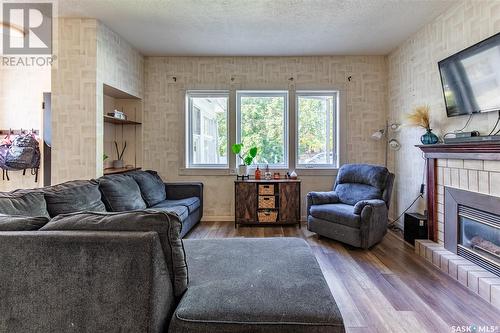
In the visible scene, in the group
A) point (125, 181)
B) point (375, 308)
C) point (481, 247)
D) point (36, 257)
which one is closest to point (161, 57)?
point (125, 181)

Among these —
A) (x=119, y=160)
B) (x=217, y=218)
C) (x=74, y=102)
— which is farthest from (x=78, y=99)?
(x=217, y=218)

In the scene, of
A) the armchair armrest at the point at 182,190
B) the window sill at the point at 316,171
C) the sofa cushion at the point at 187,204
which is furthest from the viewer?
the window sill at the point at 316,171

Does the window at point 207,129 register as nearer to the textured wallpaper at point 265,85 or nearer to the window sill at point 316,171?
the textured wallpaper at point 265,85

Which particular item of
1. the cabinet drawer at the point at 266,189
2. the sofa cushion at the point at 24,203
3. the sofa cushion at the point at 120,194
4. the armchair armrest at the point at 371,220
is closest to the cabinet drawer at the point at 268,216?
the cabinet drawer at the point at 266,189

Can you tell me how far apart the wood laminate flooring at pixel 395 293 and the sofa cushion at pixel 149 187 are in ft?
7.12

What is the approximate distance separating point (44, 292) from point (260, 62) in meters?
4.17

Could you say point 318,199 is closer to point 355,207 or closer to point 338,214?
point 338,214

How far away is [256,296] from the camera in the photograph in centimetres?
127

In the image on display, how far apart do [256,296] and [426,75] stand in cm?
352

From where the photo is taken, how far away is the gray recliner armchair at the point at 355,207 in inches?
124

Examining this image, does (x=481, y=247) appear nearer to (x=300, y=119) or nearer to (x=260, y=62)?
(x=300, y=119)

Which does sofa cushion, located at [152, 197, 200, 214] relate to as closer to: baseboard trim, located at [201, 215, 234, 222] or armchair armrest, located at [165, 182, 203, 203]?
armchair armrest, located at [165, 182, 203, 203]

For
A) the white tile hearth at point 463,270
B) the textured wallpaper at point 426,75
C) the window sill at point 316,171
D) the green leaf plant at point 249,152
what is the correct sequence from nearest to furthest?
the white tile hearth at point 463,270 → the textured wallpaper at point 426,75 → the green leaf plant at point 249,152 → the window sill at point 316,171

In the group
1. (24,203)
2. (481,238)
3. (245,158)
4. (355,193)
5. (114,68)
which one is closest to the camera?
(24,203)
